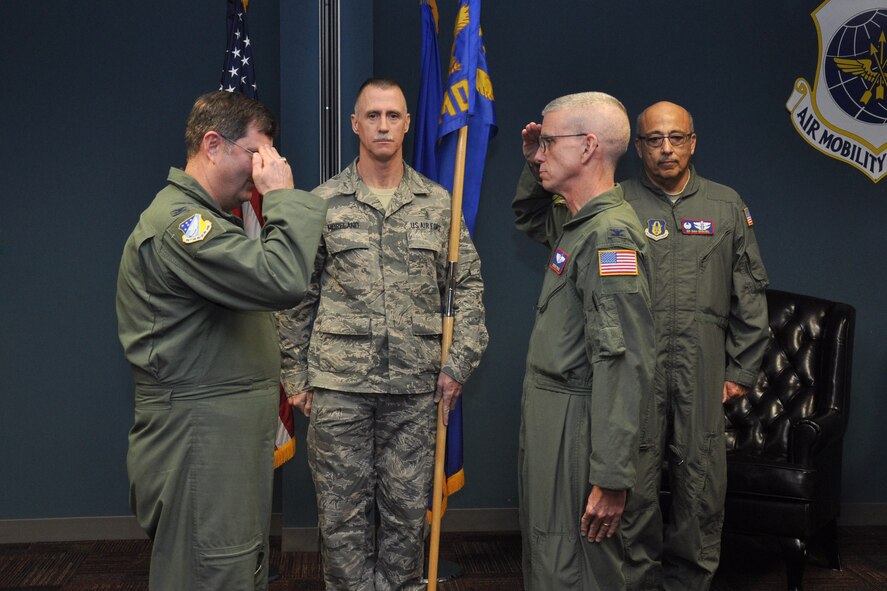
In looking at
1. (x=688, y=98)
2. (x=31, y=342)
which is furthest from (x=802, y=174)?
(x=31, y=342)

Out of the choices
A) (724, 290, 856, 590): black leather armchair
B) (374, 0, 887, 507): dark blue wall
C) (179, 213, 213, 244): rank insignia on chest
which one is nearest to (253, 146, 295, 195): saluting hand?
(179, 213, 213, 244): rank insignia on chest

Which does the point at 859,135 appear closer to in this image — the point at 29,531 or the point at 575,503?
the point at 575,503

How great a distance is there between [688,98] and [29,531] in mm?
3520

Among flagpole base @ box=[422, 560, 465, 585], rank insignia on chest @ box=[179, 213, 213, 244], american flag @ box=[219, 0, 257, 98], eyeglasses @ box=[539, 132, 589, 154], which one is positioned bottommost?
flagpole base @ box=[422, 560, 465, 585]

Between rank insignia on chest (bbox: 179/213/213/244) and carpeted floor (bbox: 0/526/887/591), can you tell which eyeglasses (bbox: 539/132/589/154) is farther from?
carpeted floor (bbox: 0/526/887/591)

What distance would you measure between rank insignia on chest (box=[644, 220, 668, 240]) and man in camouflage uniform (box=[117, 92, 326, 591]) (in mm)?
1585

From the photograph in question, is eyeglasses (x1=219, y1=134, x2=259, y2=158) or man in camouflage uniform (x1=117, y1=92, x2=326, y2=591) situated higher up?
eyeglasses (x1=219, y1=134, x2=259, y2=158)

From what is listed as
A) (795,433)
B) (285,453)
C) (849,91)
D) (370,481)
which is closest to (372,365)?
(370,481)

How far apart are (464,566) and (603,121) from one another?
2.12 metres

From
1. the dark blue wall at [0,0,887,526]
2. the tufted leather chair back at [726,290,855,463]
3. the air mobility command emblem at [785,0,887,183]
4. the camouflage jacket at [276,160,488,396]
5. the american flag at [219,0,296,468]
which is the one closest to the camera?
the camouflage jacket at [276,160,488,396]

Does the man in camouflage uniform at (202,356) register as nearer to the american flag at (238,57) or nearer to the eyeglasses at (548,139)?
the eyeglasses at (548,139)

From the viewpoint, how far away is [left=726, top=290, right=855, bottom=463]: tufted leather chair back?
3724mm

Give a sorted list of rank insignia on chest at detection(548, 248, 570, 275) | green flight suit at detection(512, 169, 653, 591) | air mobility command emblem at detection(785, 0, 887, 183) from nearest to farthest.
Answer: green flight suit at detection(512, 169, 653, 591) → rank insignia on chest at detection(548, 248, 570, 275) → air mobility command emblem at detection(785, 0, 887, 183)

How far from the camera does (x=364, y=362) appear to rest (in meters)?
2.88
